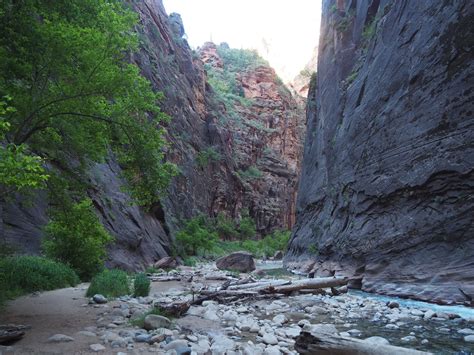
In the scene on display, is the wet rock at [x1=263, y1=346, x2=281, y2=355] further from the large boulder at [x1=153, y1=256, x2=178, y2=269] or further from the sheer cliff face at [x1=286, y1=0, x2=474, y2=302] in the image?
the large boulder at [x1=153, y1=256, x2=178, y2=269]

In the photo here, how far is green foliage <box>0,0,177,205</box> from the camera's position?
626cm

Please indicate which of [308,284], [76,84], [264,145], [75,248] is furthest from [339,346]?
[264,145]

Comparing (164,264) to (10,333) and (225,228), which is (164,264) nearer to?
(10,333)

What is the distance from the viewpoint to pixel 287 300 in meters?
11.6

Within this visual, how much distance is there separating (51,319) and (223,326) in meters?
3.55

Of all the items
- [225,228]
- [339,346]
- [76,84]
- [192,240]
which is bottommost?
[339,346]

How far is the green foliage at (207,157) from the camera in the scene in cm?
5014

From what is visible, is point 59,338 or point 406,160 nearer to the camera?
point 59,338

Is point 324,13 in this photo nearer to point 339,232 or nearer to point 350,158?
point 350,158

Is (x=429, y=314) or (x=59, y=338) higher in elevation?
(x=429, y=314)

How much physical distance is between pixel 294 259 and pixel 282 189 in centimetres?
4638

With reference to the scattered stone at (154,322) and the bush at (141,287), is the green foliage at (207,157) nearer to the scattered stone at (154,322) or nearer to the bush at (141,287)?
the bush at (141,287)

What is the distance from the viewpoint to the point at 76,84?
21.6 feet

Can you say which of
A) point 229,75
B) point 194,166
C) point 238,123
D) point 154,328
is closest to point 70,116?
point 154,328
